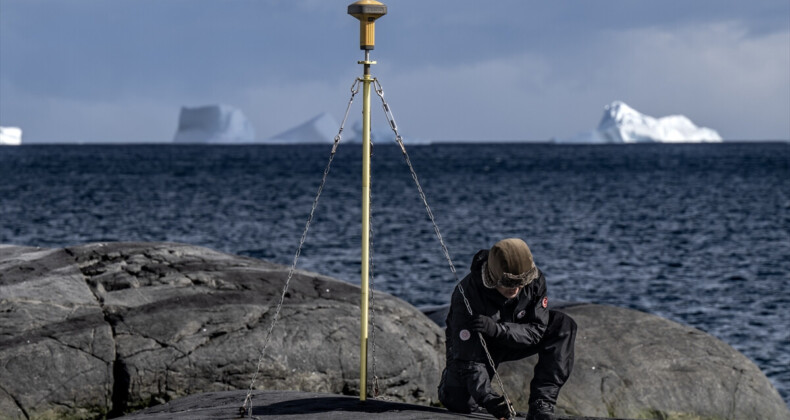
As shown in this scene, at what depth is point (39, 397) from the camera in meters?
9.76

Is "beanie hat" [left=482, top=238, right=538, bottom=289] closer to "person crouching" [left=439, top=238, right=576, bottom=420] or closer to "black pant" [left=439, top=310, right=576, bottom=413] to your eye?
"person crouching" [left=439, top=238, right=576, bottom=420]

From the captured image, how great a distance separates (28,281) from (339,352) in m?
3.32

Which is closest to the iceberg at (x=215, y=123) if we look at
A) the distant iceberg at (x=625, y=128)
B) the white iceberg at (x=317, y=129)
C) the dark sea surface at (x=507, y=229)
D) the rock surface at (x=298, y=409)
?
the white iceberg at (x=317, y=129)

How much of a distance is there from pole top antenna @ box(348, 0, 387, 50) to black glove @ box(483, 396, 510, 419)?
2595 millimetres

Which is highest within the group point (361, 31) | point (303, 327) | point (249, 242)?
point (361, 31)

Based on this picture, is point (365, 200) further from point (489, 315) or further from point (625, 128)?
point (625, 128)

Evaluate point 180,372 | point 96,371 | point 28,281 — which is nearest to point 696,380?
point 180,372

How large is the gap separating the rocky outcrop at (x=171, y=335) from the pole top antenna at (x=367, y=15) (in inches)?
145

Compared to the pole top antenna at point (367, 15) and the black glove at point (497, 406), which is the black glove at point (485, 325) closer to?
the black glove at point (497, 406)

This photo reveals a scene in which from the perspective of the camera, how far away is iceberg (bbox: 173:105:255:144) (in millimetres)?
161500

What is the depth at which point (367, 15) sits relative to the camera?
24.1 ft

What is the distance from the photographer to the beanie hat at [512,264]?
6609 mm

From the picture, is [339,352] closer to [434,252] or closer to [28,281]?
[28,281]

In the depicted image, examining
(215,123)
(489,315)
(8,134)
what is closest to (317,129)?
(215,123)
